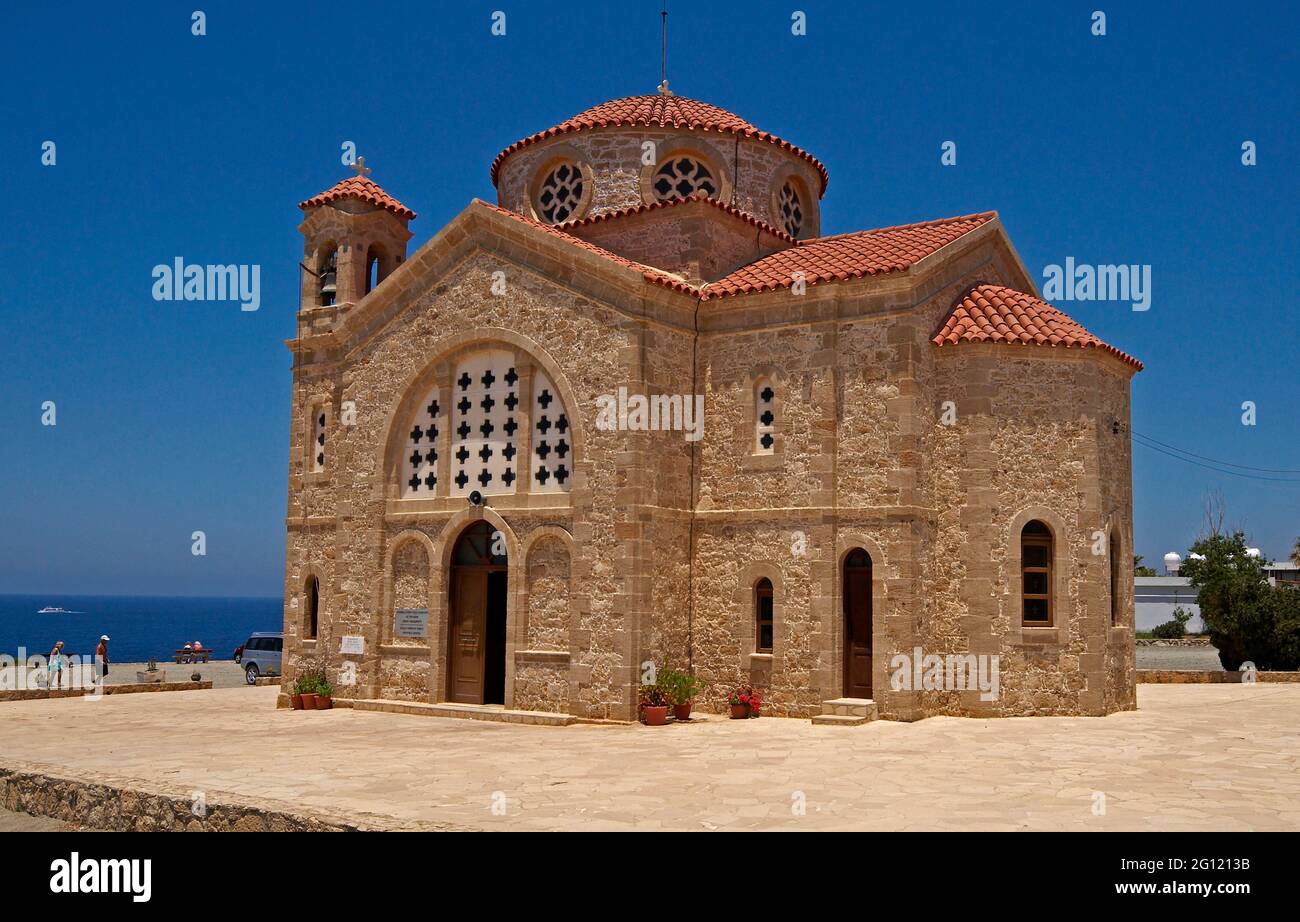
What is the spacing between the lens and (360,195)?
2209cm

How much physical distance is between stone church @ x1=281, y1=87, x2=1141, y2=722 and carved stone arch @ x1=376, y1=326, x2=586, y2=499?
0.05 meters

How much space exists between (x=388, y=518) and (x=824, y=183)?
1186 cm

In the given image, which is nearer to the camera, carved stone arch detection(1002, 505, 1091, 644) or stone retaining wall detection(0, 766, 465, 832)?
stone retaining wall detection(0, 766, 465, 832)

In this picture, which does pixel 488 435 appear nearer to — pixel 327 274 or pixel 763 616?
pixel 763 616

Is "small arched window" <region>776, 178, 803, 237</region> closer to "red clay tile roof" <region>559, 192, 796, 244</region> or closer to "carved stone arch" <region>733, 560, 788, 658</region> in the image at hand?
"red clay tile roof" <region>559, 192, 796, 244</region>

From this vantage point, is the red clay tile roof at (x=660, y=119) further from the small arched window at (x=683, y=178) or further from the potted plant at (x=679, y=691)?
the potted plant at (x=679, y=691)

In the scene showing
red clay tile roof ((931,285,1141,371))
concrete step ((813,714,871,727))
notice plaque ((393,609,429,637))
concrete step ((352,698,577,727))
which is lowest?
concrete step ((352,698,577,727))

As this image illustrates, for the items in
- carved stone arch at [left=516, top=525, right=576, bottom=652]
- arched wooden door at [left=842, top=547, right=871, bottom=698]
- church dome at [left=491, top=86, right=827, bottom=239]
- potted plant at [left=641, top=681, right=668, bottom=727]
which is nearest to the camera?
potted plant at [left=641, top=681, right=668, bottom=727]

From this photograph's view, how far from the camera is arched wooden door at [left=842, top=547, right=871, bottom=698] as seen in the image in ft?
58.4

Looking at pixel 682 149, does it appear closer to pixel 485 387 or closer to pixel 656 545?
pixel 485 387

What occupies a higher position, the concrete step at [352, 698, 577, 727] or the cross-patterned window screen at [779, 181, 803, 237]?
the cross-patterned window screen at [779, 181, 803, 237]

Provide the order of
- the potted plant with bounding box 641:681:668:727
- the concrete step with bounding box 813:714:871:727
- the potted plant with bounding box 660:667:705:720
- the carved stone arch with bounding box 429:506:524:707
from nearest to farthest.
Answer: 1. the concrete step with bounding box 813:714:871:727
2. the potted plant with bounding box 641:681:668:727
3. the potted plant with bounding box 660:667:705:720
4. the carved stone arch with bounding box 429:506:524:707

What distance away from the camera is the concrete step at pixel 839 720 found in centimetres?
1670

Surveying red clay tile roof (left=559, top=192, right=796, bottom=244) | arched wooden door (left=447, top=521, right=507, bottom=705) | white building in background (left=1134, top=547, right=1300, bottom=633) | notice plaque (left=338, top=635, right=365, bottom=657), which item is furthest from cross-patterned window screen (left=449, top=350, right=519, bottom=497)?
white building in background (left=1134, top=547, right=1300, bottom=633)
